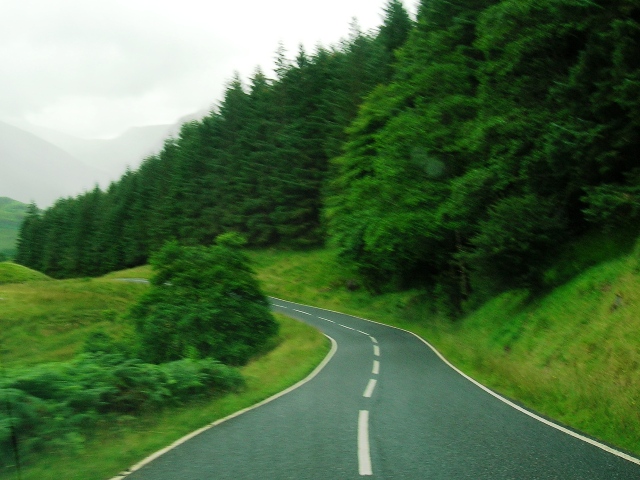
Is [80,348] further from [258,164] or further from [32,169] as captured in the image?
[258,164]

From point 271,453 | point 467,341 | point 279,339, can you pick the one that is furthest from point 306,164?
point 271,453

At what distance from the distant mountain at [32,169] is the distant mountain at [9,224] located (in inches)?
16.1

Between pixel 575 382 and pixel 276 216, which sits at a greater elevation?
pixel 276 216

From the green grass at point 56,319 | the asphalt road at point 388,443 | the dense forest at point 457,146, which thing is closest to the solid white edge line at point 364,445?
the asphalt road at point 388,443

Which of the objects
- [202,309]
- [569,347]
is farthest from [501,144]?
[202,309]

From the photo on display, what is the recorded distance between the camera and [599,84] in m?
16.8

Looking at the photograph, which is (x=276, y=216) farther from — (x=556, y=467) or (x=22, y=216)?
(x=556, y=467)

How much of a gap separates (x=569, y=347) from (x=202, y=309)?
12.1 meters

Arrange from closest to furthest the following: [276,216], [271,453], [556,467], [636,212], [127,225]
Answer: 1. [556,467]
2. [271,453]
3. [636,212]
4. [276,216]
5. [127,225]

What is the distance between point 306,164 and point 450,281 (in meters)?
29.4

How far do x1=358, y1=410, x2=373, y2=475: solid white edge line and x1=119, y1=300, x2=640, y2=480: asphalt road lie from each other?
0.04 ft

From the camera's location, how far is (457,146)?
26719 mm

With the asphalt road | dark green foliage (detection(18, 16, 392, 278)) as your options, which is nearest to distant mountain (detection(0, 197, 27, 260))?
the asphalt road

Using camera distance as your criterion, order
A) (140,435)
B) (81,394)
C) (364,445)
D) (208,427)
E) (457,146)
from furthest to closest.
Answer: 1. (457,146)
2. (208,427)
3. (140,435)
4. (81,394)
5. (364,445)
